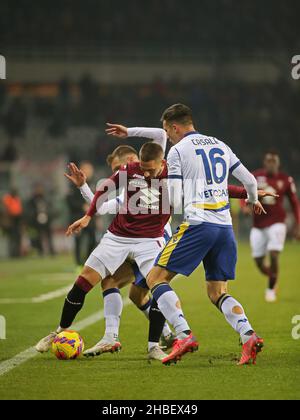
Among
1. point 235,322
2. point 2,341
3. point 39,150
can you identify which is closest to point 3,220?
point 39,150

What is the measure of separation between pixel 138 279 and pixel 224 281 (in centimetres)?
106

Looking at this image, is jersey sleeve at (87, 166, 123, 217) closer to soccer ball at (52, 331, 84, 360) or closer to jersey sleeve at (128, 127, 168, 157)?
jersey sleeve at (128, 127, 168, 157)

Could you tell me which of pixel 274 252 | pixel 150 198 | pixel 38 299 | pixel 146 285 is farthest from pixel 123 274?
pixel 274 252

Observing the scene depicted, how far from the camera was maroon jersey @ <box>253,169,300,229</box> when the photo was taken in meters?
13.9

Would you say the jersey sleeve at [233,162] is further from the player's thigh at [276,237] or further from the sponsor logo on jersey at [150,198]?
the player's thigh at [276,237]

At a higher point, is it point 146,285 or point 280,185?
point 280,185

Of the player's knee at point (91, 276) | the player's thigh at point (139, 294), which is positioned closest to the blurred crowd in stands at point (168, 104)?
the player's thigh at point (139, 294)

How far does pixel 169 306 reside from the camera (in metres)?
7.51

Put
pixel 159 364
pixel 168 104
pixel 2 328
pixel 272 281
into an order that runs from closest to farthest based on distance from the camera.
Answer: pixel 159 364, pixel 2 328, pixel 272 281, pixel 168 104

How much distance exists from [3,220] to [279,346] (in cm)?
1778

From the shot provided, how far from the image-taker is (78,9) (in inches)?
1495

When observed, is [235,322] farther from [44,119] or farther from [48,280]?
[44,119]

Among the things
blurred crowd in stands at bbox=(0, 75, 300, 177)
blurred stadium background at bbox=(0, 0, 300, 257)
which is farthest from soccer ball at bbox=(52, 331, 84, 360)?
blurred crowd in stands at bbox=(0, 75, 300, 177)

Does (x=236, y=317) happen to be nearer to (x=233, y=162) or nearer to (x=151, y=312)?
(x=151, y=312)
